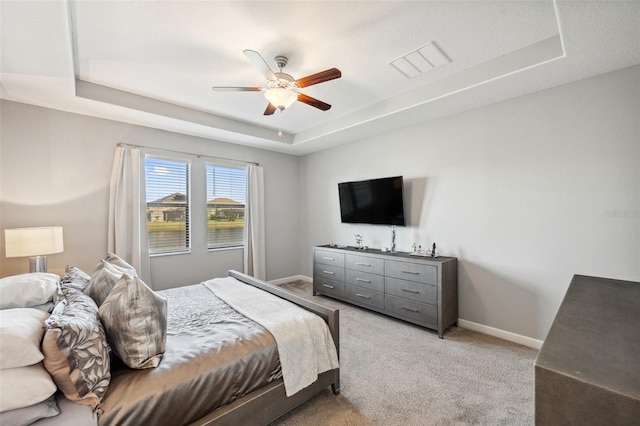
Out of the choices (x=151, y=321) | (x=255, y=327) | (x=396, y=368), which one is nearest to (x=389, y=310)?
(x=396, y=368)

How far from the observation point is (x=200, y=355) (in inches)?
59.2

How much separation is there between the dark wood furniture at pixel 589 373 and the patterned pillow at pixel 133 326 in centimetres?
165

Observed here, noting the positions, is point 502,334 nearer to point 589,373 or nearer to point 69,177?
point 589,373

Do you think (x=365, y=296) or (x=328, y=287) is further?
(x=328, y=287)

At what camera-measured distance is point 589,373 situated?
75 centimetres

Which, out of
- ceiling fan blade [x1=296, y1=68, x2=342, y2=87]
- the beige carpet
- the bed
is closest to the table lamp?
the bed

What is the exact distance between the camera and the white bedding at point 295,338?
1.74 m

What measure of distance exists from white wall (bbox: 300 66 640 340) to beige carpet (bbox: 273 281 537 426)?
1.87 ft

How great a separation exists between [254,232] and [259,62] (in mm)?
3177

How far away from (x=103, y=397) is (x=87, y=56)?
2.72m

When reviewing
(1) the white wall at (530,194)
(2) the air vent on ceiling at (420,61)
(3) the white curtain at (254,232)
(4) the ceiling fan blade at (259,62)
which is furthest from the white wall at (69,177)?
(1) the white wall at (530,194)

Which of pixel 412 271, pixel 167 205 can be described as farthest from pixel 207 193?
pixel 412 271

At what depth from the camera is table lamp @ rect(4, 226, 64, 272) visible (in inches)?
97.8

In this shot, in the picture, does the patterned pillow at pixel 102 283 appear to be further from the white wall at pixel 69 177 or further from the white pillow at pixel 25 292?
the white wall at pixel 69 177
